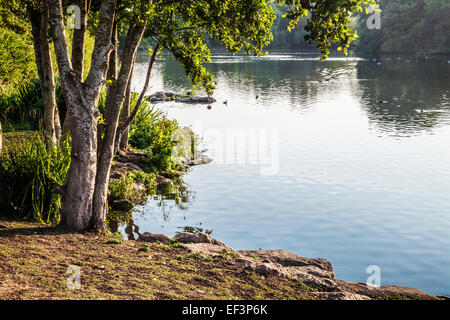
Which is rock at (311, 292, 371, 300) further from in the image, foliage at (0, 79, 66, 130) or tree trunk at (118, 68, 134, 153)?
foliage at (0, 79, 66, 130)

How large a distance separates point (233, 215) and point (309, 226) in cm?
260

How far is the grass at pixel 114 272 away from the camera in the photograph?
673 cm

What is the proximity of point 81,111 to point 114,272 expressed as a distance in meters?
3.53

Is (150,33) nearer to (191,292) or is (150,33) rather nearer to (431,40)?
(191,292)

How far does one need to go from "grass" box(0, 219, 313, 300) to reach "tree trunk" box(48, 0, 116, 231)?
62cm

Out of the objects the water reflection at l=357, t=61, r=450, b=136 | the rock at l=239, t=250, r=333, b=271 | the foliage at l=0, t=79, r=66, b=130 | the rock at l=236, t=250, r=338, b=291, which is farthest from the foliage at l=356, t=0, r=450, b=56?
the rock at l=236, t=250, r=338, b=291

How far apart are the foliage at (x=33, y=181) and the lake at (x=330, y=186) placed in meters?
3.81

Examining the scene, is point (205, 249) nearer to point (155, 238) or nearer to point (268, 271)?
point (155, 238)

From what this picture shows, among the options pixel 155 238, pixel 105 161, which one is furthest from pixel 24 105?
pixel 155 238

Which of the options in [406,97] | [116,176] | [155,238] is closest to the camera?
[155,238]

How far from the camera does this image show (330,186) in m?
18.8

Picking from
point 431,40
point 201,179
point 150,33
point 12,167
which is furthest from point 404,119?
point 431,40

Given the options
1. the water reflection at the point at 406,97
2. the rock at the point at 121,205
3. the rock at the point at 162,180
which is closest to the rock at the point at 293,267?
the rock at the point at 121,205

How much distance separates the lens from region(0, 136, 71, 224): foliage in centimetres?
1072
